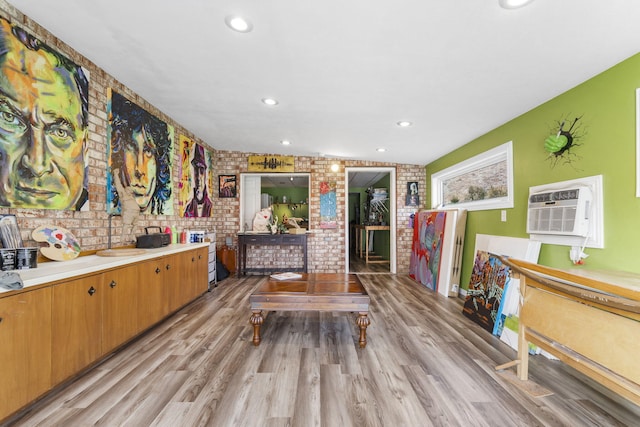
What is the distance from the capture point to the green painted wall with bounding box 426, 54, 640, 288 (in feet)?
6.39

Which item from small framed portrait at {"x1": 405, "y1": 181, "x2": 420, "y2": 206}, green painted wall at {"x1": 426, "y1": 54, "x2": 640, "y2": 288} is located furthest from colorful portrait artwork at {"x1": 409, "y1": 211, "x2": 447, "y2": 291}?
green painted wall at {"x1": 426, "y1": 54, "x2": 640, "y2": 288}

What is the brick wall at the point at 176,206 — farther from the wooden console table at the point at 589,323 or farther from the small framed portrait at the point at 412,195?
the wooden console table at the point at 589,323

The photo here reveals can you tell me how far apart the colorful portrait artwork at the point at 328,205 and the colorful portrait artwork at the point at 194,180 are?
229 centimetres

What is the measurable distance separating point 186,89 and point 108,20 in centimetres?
95

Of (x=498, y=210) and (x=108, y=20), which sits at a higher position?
(x=108, y=20)

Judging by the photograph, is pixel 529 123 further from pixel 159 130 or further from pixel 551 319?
pixel 159 130

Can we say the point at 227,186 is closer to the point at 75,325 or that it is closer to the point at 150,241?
the point at 150,241

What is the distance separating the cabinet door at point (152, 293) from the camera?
2512mm

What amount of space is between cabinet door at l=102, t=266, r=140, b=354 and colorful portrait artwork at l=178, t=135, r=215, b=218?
1959 millimetres

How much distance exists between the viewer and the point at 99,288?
6.61ft

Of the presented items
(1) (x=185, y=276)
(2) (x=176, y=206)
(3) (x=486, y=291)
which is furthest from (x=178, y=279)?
(3) (x=486, y=291)

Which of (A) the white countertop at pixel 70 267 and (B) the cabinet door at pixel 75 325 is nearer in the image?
(A) the white countertop at pixel 70 267

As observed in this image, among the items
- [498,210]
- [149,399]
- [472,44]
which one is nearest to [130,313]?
[149,399]

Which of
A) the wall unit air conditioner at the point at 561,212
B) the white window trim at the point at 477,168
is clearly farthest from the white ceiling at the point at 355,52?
the wall unit air conditioner at the point at 561,212
